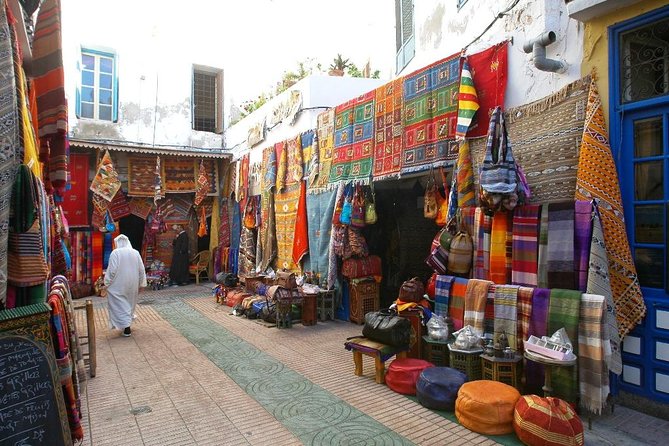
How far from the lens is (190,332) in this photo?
6992 millimetres

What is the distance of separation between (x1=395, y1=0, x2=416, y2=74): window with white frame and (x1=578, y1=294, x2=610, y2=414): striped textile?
18.6 feet

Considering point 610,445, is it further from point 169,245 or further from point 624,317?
point 169,245

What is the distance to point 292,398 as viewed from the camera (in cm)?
419

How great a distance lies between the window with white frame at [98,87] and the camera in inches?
443

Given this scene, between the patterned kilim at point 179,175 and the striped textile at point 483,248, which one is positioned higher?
the patterned kilim at point 179,175

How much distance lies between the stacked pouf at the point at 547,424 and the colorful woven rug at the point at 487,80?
2.85 meters

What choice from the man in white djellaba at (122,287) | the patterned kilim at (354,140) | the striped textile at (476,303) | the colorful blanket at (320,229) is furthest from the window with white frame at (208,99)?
the striped textile at (476,303)

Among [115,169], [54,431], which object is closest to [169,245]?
[115,169]

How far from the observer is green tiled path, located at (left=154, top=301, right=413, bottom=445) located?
342 centimetres

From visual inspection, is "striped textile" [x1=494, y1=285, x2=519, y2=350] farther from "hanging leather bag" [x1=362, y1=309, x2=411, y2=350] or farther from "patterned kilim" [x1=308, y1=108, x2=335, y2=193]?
"patterned kilim" [x1=308, y1=108, x2=335, y2=193]

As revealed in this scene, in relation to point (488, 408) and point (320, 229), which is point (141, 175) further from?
point (488, 408)

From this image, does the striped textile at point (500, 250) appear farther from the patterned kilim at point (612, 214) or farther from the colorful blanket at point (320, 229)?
the colorful blanket at point (320, 229)

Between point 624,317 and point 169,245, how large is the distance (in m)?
12.1

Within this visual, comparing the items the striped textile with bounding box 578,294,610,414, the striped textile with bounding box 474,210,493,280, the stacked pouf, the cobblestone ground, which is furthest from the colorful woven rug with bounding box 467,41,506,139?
the cobblestone ground
